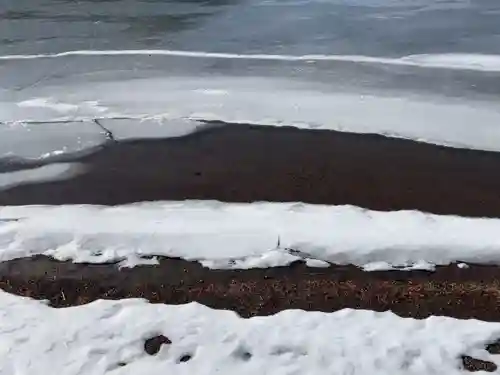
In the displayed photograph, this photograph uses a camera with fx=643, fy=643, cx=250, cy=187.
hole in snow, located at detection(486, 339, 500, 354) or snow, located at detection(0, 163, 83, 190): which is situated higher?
snow, located at detection(0, 163, 83, 190)

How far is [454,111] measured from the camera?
6.68 m

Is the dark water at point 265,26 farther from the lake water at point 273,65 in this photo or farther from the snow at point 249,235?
the snow at point 249,235

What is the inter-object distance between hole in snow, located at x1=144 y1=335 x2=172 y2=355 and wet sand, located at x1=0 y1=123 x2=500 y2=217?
177 centimetres

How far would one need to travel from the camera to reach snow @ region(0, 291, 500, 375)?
11.3 feet

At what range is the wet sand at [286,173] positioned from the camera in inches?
207

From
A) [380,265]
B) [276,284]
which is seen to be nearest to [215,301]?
[276,284]

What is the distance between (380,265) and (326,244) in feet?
1.38

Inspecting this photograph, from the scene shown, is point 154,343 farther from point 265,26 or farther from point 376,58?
point 265,26

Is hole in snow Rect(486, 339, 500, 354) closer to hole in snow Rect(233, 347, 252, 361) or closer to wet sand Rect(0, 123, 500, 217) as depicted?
hole in snow Rect(233, 347, 252, 361)

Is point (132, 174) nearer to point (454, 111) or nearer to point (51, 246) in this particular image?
point (51, 246)

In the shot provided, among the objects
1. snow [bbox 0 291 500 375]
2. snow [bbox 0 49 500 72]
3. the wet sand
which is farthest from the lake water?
snow [bbox 0 291 500 375]

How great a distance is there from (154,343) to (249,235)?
1.29 meters

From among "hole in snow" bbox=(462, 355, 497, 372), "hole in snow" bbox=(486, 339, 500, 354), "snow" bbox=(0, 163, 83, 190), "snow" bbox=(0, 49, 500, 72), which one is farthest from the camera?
"snow" bbox=(0, 49, 500, 72)

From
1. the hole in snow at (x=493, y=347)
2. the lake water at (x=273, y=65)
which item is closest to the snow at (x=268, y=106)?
the lake water at (x=273, y=65)
